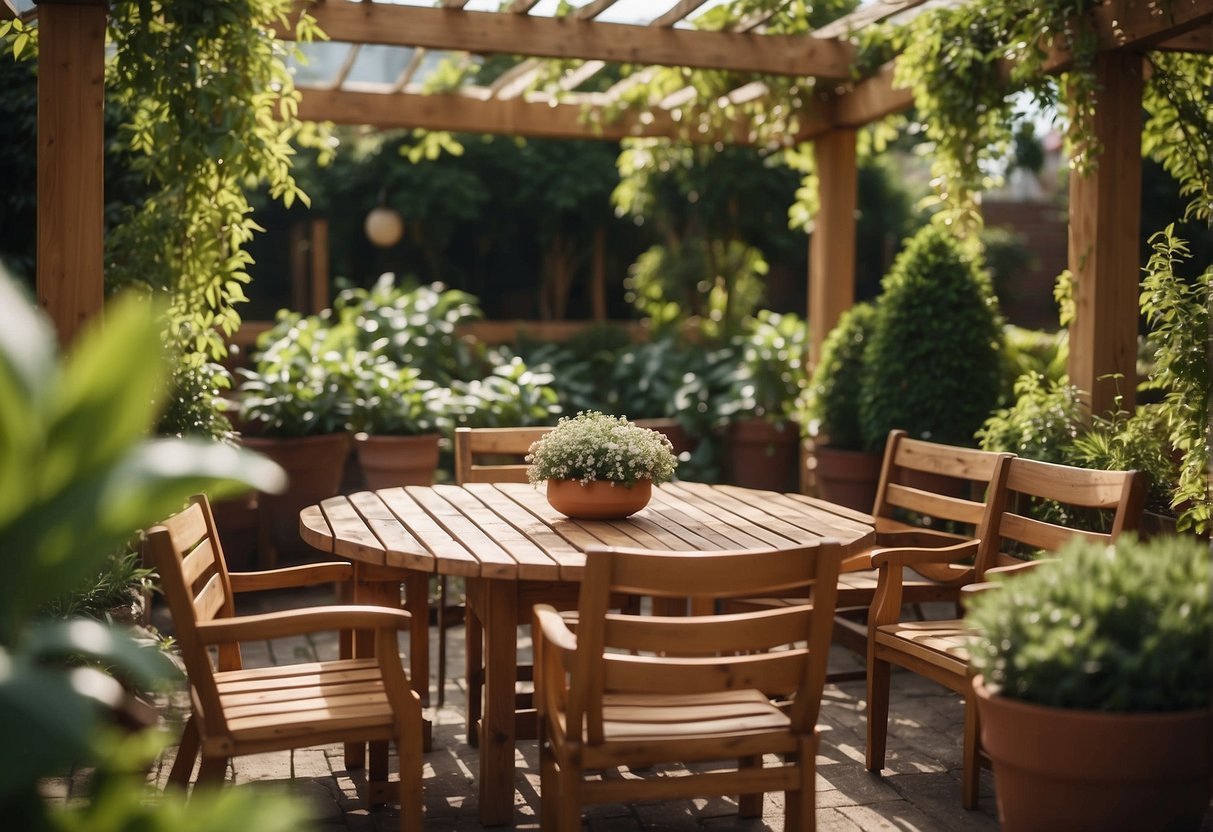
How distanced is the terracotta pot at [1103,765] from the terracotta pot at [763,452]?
16.2 feet

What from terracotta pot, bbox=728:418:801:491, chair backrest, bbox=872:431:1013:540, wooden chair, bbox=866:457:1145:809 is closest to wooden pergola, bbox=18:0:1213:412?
terracotta pot, bbox=728:418:801:491

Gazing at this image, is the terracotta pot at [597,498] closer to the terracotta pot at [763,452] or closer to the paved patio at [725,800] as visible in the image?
the paved patio at [725,800]

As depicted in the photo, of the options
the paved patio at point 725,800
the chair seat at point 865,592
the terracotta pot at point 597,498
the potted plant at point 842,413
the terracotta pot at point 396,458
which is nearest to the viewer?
the paved patio at point 725,800

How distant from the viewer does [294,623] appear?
2.47m

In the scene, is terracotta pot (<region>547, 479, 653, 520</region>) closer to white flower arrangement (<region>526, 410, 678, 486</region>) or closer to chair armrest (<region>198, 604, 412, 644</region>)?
white flower arrangement (<region>526, 410, 678, 486</region>)

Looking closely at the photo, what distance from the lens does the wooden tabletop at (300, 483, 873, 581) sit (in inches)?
106

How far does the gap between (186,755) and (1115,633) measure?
2.11m

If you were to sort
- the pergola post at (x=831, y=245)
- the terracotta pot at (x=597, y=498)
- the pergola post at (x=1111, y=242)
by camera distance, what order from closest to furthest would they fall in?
the terracotta pot at (x=597, y=498) < the pergola post at (x=1111, y=242) < the pergola post at (x=831, y=245)

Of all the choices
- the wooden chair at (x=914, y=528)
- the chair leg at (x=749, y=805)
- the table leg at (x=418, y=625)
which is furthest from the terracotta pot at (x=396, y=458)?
the chair leg at (x=749, y=805)

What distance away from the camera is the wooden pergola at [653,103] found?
13.1ft

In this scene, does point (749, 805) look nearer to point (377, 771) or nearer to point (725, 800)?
point (725, 800)

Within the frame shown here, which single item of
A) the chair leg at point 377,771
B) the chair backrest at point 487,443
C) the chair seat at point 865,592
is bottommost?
the chair leg at point 377,771

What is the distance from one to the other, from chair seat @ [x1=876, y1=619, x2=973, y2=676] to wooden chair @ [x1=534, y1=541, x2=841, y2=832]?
0.77m

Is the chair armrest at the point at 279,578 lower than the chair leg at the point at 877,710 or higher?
higher
